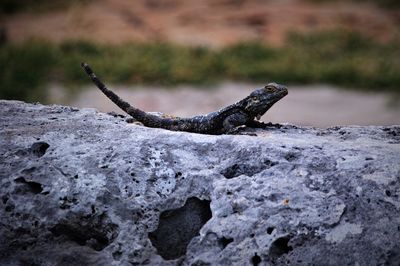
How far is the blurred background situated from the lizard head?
21.7 ft

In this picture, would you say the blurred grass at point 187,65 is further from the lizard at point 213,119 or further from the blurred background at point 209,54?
the lizard at point 213,119

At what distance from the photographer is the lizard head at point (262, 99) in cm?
448

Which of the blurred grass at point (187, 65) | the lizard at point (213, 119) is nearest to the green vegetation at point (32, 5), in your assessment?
the blurred grass at point (187, 65)

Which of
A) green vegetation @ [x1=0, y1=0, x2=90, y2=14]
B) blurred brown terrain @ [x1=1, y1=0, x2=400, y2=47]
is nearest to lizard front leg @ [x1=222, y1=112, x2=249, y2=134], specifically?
blurred brown terrain @ [x1=1, y1=0, x2=400, y2=47]

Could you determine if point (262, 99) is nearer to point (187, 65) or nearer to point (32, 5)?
point (187, 65)

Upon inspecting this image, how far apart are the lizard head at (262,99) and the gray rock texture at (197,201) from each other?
26.5 inches

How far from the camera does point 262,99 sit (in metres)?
4.52

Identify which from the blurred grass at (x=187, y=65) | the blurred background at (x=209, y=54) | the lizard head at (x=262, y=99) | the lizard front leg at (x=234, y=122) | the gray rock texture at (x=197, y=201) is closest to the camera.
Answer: the gray rock texture at (x=197, y=201)

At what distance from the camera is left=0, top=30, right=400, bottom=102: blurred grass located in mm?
12664

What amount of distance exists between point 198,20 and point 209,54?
127 inches

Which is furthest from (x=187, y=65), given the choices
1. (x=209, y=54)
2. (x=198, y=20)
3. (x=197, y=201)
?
(x=197, y=201)

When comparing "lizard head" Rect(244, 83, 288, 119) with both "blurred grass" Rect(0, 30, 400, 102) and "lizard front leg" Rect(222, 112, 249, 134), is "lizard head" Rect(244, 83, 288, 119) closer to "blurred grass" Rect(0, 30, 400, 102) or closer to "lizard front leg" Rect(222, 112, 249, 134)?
"lizard front leg" Rect(222, 112, 249, 134)

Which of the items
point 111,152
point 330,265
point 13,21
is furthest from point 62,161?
point 13,21

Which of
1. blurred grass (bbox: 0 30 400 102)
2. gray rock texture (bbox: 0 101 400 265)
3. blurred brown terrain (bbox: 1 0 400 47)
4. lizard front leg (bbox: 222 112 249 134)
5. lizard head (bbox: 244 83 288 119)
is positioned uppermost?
blurred brown terrain (bbox: 1 0 400 47)
